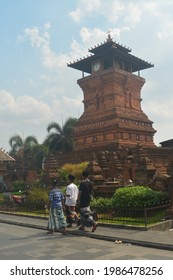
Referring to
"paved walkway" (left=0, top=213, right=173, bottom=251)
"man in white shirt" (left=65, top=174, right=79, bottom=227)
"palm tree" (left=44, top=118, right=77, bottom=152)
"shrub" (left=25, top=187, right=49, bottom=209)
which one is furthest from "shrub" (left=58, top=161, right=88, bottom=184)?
"palm tree" (left=44, top=118, right=77, bottom=152)

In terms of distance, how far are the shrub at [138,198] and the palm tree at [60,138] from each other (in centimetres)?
3337

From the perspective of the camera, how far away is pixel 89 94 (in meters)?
39.0

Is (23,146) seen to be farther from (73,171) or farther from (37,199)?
(37,199)

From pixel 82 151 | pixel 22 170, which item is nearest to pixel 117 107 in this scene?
pixel 82 151

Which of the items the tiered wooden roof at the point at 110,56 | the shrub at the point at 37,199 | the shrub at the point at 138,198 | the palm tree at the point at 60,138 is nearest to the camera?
the shrub at the point at 138,198

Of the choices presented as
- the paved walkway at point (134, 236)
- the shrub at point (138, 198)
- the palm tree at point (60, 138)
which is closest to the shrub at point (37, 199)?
the shrub at point (138, 198)

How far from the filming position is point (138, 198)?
12.5 m

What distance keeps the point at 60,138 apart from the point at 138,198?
3464 cm

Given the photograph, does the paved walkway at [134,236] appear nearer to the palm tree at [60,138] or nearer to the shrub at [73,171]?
the shrub at [73,171]

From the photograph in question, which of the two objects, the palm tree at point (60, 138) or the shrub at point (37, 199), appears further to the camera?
the palm tree at point (60, 138)

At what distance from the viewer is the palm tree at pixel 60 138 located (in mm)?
→ 46344

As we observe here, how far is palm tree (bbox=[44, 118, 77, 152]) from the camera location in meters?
46.3

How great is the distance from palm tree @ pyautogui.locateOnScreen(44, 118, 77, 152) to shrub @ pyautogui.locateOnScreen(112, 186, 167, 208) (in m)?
33.4
